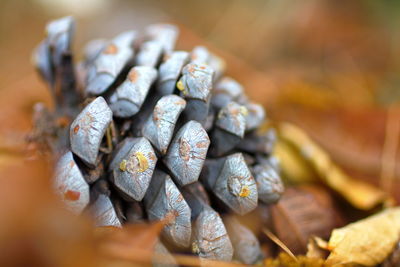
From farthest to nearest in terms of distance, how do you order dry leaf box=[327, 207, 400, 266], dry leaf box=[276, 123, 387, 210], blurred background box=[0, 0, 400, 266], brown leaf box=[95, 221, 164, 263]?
blurred background box=[0, 0, 400, 266] → dry leaf box=[276, 123, 387, 210] → dry leaf box=[327, 207, 400, 266] → brown leaf box=[95, 221, 164, 263]

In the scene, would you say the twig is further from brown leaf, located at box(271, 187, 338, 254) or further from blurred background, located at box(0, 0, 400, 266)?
blurred background, located at box(0, 0, 400, 266)

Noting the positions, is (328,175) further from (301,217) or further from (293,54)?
(293,54)

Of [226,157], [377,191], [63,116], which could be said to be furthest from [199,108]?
[377,191]

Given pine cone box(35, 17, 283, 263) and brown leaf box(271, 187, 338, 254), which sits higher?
pine cone box(35, 17, 283, 263)

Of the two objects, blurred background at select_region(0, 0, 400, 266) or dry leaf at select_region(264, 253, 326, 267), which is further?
blurred background at select_region(0, 0, 400, 266)

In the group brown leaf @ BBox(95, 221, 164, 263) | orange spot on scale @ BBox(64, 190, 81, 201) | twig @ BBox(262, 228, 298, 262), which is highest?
brown leaf @ BBox(95, 221, 164, 263)

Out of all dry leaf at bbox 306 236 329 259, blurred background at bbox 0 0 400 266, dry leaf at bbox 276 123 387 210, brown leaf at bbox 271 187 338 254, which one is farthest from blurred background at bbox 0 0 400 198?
dry leaf at bbox 306 236 329 259

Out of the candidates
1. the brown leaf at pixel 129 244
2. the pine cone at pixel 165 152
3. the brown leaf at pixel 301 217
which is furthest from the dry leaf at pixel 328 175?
the brown leaf at pixel 129 244

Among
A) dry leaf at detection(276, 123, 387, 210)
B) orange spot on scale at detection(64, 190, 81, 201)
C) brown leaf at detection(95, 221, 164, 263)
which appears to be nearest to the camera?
brown leaf at detection(95, 221, 164, 263)

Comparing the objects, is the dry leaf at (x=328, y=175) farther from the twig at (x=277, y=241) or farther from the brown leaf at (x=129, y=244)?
the brown leaf at (x=129, y=244)
